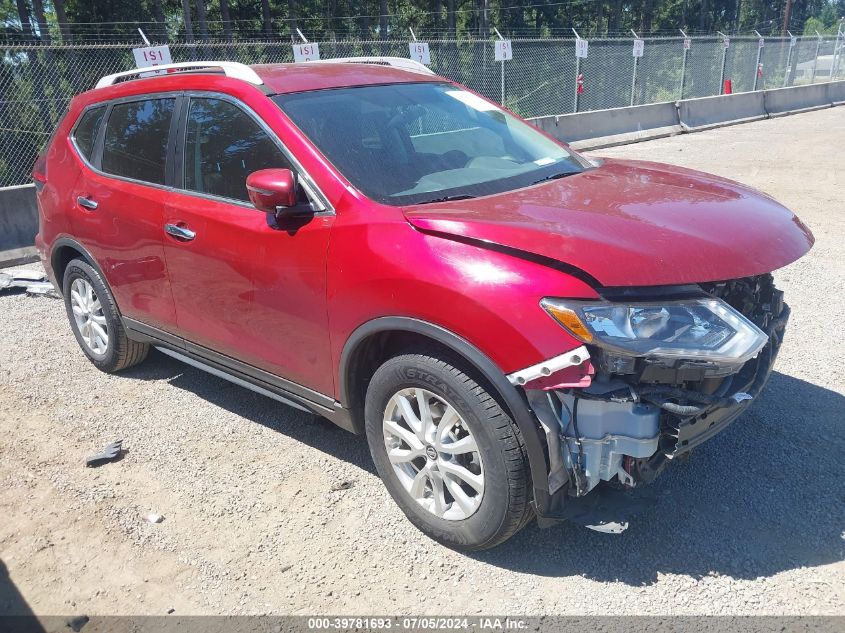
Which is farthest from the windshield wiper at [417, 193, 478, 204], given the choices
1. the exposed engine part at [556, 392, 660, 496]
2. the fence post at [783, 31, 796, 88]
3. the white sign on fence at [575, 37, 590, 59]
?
the fence post at [783, 31, 796, 88]

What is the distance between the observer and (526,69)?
19.1 meters

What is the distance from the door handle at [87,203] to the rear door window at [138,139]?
0.71ft

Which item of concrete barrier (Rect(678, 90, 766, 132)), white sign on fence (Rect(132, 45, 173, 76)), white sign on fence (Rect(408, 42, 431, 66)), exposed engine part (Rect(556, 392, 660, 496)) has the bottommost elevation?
concrete barrier (Rect(678, 90, 766, 132))

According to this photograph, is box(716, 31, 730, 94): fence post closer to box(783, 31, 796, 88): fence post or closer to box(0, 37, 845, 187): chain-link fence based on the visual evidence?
box(0, 37, 845, 187): chain-link fence

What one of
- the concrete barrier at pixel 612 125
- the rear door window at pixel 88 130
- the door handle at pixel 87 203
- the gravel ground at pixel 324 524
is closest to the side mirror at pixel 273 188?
the gravel ground at pixel 324 524

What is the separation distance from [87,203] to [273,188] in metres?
2.12

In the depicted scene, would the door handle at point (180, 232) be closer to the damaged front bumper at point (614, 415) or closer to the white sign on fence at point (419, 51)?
the damaged front bumper at point (614, 415)

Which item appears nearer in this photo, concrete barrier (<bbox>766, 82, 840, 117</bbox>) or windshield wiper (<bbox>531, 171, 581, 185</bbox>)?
windshield wiper (<bbox>531, 171, 581, 185</bbox>)

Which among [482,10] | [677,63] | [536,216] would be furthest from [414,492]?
[482,10]

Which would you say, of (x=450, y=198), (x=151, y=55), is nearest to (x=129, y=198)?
(x=450, y=198)

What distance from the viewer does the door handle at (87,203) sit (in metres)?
4.49

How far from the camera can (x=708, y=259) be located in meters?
2.64

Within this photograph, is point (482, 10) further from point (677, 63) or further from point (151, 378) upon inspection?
point (151, 378)

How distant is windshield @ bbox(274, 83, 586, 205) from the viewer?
328cm
